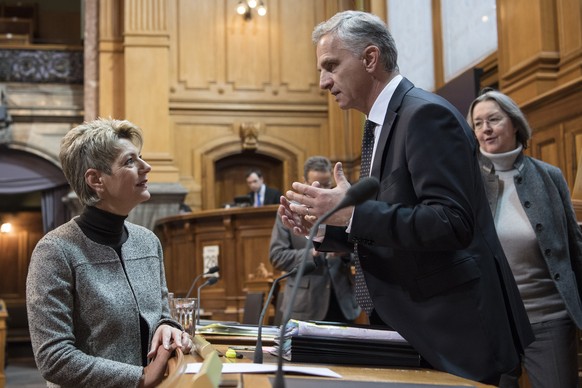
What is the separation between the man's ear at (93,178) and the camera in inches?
97.0

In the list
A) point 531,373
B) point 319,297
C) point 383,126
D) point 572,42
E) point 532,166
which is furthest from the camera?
point 572,42

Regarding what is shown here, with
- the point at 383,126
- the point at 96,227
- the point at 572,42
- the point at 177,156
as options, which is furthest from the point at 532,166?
the point at 177,156

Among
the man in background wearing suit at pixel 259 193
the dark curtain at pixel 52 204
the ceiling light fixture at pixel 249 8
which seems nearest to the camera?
the man in background wearing suit at pixel 259 193

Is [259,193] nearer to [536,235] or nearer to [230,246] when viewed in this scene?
[230,246]

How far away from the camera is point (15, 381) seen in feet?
29.1

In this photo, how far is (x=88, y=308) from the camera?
2.26 meters

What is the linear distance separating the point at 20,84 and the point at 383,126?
1086 cm

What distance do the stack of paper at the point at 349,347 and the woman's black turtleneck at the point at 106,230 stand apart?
2.10 ft

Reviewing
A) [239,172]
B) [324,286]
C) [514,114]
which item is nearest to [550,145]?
[324,286]

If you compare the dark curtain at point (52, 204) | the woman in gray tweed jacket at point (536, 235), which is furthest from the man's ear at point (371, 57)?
the dark curtain at point (52, 204)

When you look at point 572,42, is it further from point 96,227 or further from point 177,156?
point 177,156

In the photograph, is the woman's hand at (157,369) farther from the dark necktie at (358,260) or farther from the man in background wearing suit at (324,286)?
the man in background wearing suit at (324,286)

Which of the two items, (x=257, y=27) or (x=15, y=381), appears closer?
(x=15, y=381)

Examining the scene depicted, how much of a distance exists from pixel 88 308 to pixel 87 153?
502mm
